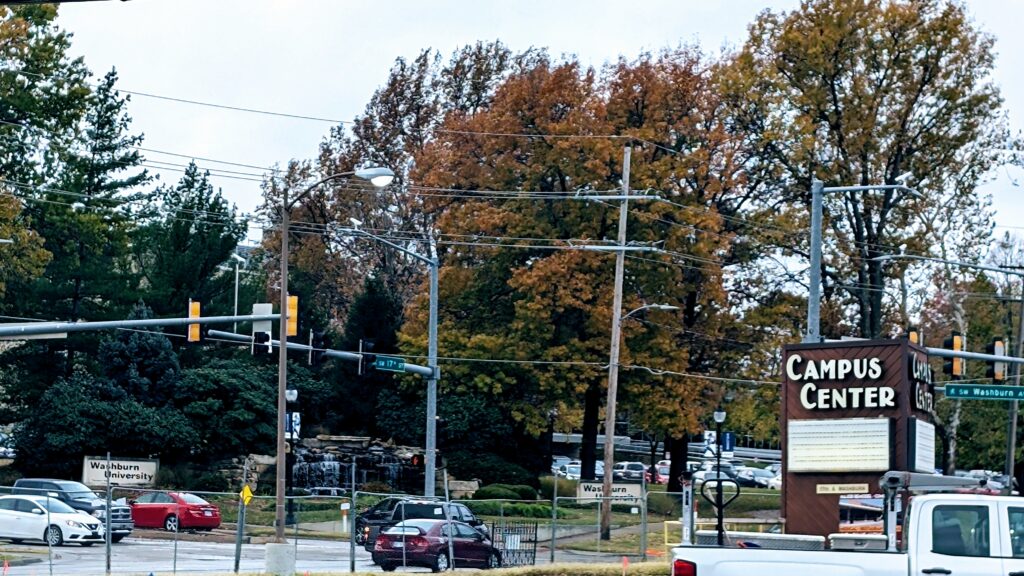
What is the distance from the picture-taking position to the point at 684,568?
589 inches

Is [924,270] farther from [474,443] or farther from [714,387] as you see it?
[474,443]

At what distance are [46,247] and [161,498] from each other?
23483mm

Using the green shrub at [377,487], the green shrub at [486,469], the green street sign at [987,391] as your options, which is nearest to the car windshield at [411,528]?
the green street sign at [987,391]

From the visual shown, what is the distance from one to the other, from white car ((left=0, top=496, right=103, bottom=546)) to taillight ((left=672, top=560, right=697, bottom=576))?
24547mm

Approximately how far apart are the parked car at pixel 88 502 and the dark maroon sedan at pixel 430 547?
9.60m

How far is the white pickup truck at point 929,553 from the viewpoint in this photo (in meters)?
14.7

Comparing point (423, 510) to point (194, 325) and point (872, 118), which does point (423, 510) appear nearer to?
point (194, 325)

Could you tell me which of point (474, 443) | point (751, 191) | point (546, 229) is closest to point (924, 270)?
point (751, 191)

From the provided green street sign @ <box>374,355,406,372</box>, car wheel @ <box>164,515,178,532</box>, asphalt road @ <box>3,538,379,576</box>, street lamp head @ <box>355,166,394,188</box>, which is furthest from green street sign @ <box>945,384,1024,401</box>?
car wheel @ <box>164,515,178,532</box>

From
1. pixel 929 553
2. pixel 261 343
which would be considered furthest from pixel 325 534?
pixel 929 553

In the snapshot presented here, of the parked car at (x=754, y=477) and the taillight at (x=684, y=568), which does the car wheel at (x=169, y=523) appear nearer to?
the taillight at (x=684, y=568)

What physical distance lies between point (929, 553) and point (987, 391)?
23.8m

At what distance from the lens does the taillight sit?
14906mm

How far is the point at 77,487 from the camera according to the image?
42.2 m
